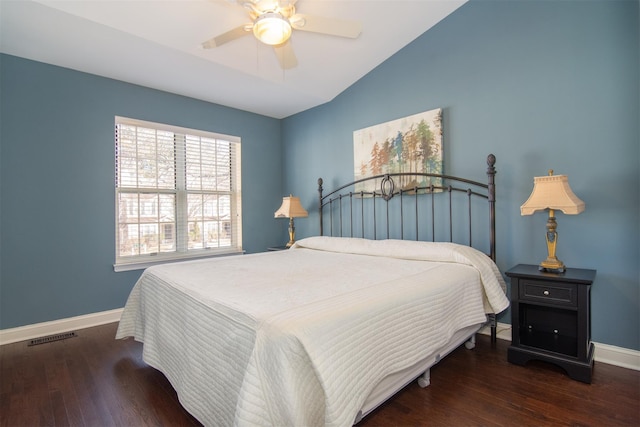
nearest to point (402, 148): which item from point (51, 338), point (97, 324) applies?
point (97, 324)

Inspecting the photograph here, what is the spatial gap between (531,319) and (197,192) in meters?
3.56

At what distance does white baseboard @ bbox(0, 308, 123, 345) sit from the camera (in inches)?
104

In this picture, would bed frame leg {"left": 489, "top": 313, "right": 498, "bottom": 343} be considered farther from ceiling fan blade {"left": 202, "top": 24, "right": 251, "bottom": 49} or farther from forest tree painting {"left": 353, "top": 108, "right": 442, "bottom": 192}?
ceiling fan blade {"left": 202, "top": 24, "right": 251, "bottom": 49}

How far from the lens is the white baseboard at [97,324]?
2016mm

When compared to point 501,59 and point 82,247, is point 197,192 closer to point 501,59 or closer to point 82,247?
point 82,247

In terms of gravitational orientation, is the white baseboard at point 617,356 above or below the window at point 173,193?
below

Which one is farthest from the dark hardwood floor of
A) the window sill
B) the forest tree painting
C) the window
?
the forest tree painting

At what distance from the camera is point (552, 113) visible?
229 centimetres

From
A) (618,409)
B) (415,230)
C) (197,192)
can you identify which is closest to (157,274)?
(197,192)

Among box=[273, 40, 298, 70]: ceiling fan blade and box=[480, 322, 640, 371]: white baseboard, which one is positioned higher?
box=[273, 40, 298, 70]: ceiling fan blade

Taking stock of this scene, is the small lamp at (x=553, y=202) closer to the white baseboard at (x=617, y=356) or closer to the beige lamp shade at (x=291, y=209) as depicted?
the white baseboard at (x=617, y=356)

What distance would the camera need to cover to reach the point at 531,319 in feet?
7.19

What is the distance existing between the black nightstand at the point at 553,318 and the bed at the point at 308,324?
0.57 feet

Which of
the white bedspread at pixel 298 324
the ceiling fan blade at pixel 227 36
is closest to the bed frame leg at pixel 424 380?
the white bedspread at pixel 298 324
